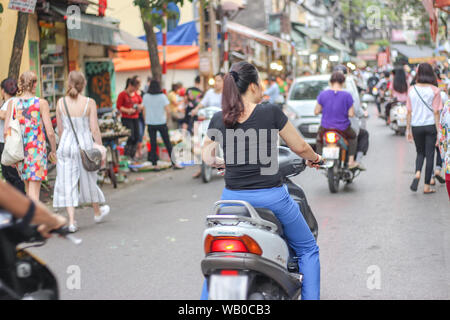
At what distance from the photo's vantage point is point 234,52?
29.9m

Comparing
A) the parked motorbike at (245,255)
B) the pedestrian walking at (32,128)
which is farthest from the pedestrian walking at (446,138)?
the pedestrian walking at (32,128)

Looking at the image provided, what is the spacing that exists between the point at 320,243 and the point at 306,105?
965 cm

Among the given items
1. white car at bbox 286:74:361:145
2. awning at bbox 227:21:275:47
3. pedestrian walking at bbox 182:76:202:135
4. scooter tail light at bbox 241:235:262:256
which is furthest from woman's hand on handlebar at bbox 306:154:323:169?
awning at bbox 227:21:275:47

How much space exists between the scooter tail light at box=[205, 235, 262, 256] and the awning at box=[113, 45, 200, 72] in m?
20.4

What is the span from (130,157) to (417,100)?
24.9ft

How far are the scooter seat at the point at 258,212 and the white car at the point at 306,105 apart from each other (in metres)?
11.5

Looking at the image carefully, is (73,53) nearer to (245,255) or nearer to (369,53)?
(245,255)

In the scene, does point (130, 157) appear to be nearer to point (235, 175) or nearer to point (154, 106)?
point (154, 106)

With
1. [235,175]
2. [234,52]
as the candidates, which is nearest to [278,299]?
[235,175]

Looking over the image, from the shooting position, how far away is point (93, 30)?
47.2 ft

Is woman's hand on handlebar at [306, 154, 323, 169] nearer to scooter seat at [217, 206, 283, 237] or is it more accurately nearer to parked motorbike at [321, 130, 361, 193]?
scooter seat at [217, 206, 283, 237]

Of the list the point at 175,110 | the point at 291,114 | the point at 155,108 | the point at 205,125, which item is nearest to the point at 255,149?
the point at 205,125

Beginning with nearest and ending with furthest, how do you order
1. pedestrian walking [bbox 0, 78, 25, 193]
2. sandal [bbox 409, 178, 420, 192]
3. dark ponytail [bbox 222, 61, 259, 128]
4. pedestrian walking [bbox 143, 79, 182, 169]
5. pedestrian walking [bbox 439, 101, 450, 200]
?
1. dark ponytail [bbox 222, 61, 259, 128]
2. pedestrian walking [bbox 439, 101, 450, 200]
3. pedestrian walking [bbox 0, 78, 25, 193]
4. sandal [bbox 409, 178, 420, 192]
5. pedestrian walking [bbox 143, 79, 182, 169]

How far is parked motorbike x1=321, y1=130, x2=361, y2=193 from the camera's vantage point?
1056 cm
